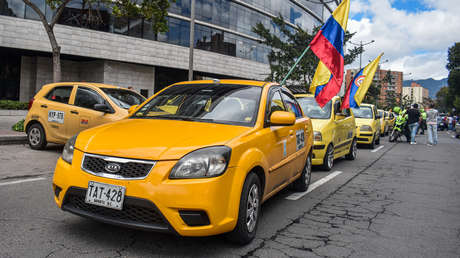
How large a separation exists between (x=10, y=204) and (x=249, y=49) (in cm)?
3313

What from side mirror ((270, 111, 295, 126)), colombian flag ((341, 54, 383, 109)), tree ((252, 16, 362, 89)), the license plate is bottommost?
the license plate

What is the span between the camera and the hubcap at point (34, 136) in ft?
30.4

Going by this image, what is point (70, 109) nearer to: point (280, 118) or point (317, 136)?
point (317, 136)

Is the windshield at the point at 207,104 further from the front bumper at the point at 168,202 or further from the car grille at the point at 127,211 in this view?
the car grille at the point at 127,211

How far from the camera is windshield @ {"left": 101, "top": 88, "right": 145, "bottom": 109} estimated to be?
342 inches

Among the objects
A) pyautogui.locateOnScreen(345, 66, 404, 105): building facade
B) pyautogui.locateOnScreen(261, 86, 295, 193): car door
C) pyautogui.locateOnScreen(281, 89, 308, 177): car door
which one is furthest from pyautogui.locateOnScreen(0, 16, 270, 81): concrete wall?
pyautogui.locateOnScreen(261, 86, 295, 193): car door

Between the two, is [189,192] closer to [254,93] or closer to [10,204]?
[254,93]

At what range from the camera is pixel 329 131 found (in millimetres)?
8195

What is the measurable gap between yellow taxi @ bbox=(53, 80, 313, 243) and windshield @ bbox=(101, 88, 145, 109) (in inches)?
189

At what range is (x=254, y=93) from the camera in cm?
450

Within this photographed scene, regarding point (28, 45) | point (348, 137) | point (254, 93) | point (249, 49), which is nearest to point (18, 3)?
point (28, 45)

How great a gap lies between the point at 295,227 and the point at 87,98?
20.4 ft

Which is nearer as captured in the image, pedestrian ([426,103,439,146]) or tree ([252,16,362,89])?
pedestrian ([426,103,439,146])

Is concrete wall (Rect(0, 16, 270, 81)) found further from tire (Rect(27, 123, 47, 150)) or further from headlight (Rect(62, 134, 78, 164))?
headlight (Rect(62, 134, 78, 164))
